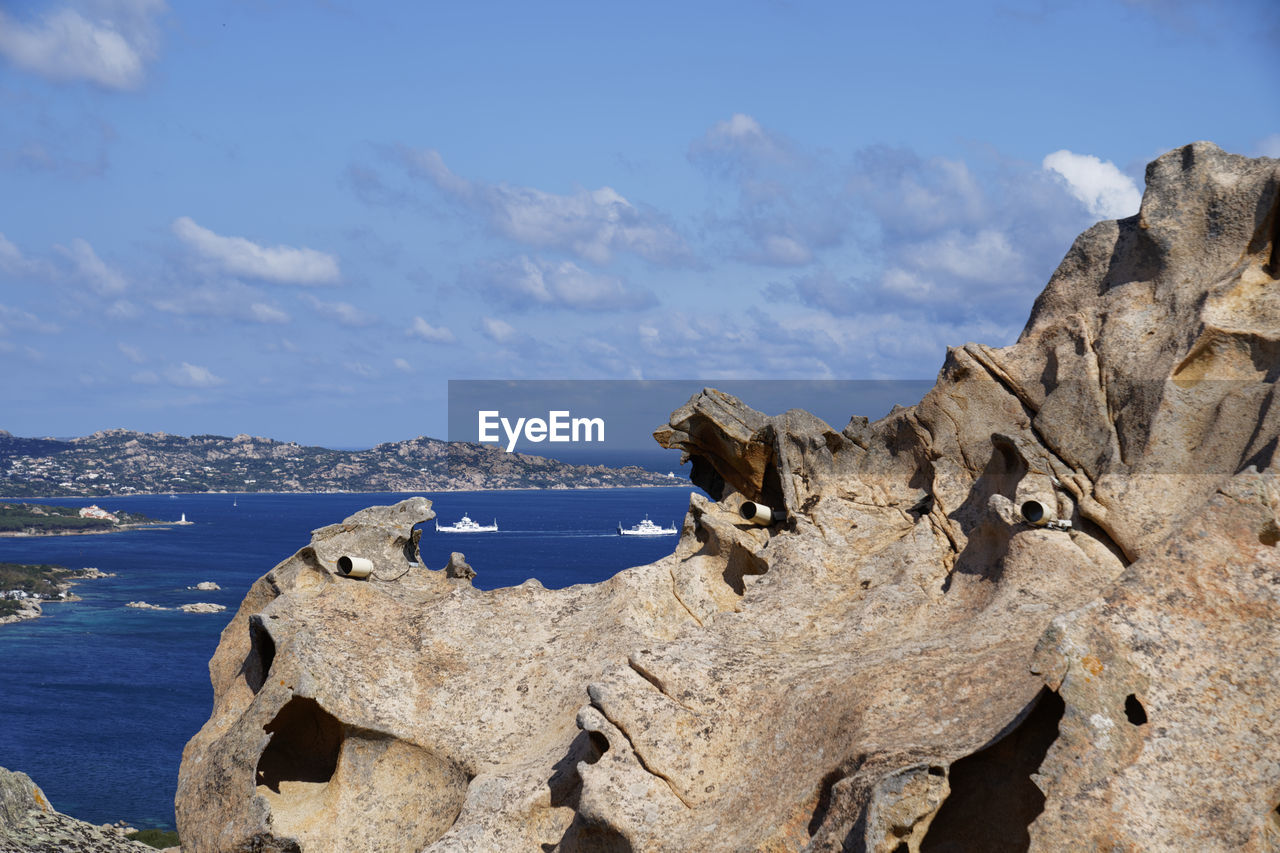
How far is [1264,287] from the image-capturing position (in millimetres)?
15195

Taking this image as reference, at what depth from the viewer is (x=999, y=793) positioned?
1047 centimetres

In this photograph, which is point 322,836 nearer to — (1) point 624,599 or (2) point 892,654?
(1) point 624,599

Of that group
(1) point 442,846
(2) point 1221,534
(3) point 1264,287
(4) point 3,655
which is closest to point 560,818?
(1) point 442,846

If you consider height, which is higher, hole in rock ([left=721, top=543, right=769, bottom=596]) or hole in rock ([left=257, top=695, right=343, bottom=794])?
hole in rock ([left=721, top=543, right=769, bottom=596])

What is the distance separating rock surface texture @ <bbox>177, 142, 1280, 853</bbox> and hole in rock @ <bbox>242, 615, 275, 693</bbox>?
0.05m

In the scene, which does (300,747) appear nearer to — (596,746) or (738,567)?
(596,746)

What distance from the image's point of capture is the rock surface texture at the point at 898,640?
9.86m

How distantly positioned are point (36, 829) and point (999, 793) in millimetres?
17069

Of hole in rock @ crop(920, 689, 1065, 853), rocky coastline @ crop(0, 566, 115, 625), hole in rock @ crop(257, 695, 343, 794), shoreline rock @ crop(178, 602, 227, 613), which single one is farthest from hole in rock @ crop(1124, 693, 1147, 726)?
rocky coastline @ crop(0, 566, 115, 625)

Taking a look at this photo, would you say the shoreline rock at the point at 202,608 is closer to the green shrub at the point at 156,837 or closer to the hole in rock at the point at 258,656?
the green shrub at the point at 156,837

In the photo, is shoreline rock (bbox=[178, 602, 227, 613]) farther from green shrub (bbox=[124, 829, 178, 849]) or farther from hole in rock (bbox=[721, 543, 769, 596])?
hole in rock (bbox=[721, 543, 769, 596])

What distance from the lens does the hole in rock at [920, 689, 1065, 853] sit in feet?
33.5

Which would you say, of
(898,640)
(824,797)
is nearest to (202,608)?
(898,640)

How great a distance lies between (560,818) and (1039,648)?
5.88 m
